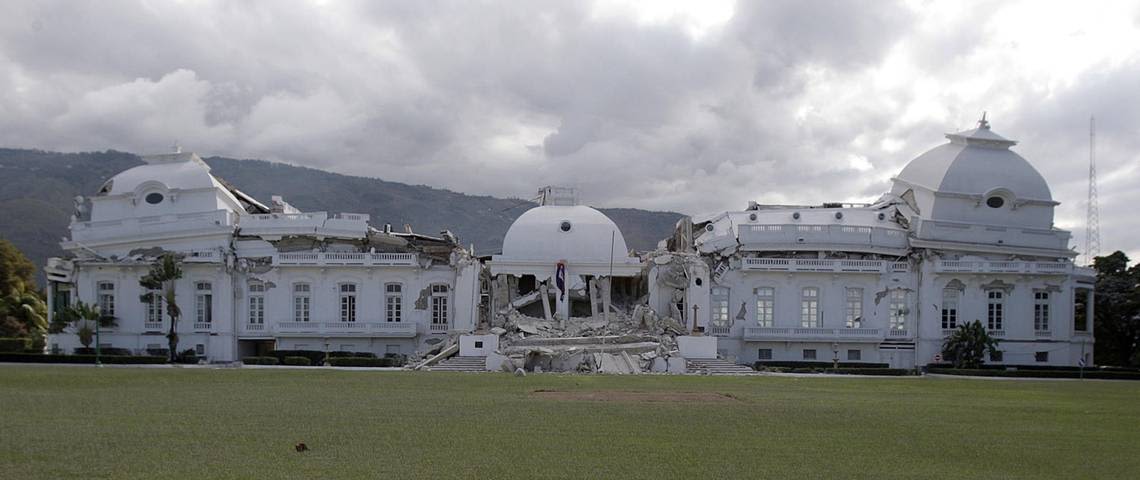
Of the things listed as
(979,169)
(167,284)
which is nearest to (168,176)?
(167,284)

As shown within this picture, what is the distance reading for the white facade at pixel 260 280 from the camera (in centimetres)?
6706

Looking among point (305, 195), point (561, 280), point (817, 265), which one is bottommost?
point (561, 280)

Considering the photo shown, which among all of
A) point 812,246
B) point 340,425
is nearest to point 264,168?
point 812,246

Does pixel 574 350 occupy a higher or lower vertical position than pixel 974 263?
lower

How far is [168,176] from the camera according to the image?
70812 mm

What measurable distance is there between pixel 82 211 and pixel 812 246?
45.5 m

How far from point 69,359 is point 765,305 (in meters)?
37.9

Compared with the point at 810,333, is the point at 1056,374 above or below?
below

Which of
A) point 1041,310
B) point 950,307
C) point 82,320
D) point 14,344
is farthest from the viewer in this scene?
point 1041,310

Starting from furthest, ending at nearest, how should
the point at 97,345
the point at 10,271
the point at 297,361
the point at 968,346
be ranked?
the point at 10,271 → the point at 968,346 → the point at 97,345 → the point at 297,361

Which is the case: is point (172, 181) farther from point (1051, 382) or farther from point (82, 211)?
point (1051, 382)

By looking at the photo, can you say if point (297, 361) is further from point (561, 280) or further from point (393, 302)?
point (561, 280)

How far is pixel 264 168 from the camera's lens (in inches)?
6747

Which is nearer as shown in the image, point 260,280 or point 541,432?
point 541,432
